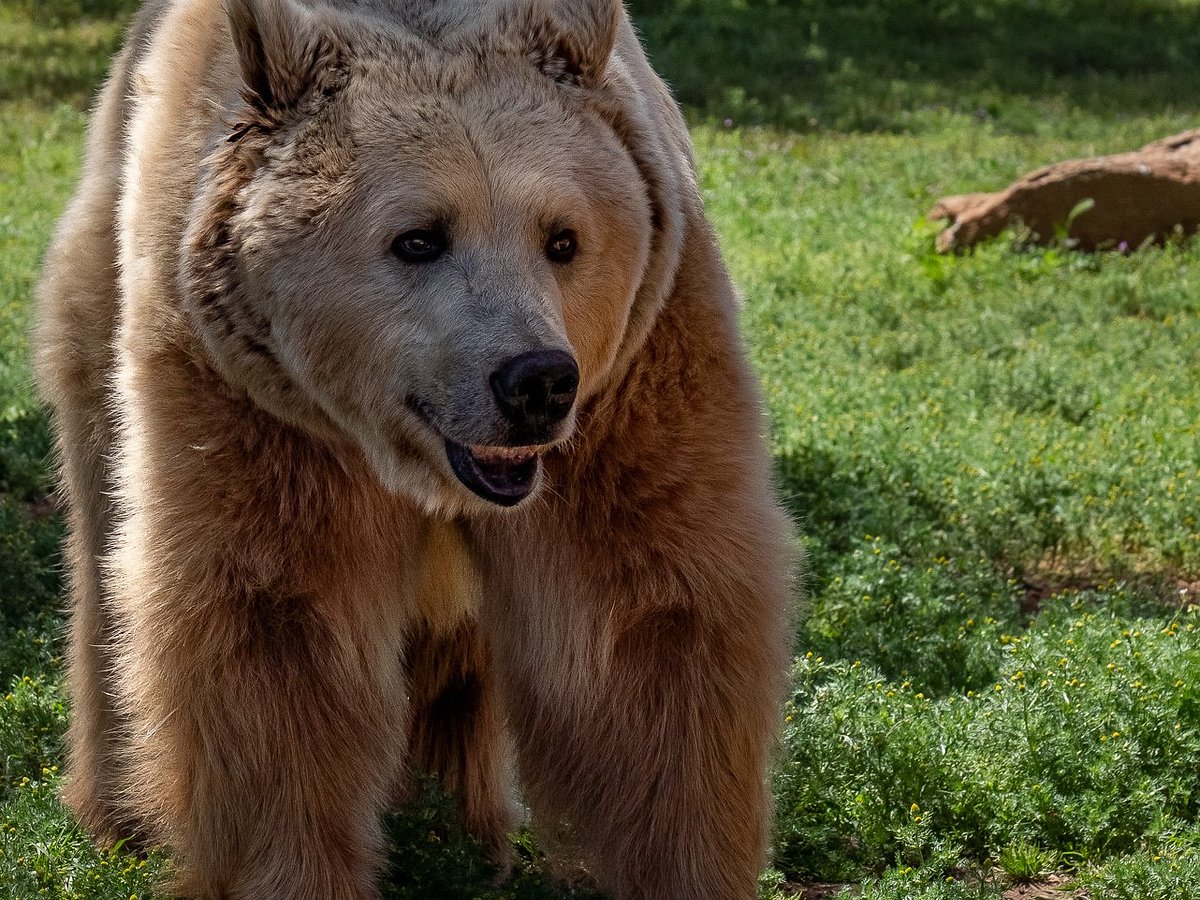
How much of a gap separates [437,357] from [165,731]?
3.44ft

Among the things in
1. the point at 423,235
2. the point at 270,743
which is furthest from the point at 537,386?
the point at 270,743

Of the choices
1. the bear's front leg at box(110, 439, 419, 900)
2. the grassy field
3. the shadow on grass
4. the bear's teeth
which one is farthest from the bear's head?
the shadow on grass

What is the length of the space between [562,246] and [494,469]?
44cm

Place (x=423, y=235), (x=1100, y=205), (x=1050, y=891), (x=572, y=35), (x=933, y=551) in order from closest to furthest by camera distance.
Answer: (x=423, y=235) → (x=572, y=35) → (x=1050, y=891) → (x=933, y=551) → (x=1100, y=205)

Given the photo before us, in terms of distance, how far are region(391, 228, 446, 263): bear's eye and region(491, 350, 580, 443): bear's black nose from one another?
0.95 feet

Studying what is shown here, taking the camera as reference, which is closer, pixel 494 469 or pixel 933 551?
pixel 494 469

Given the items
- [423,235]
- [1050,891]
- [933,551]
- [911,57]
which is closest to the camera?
[423,235]

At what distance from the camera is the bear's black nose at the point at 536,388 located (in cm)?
276

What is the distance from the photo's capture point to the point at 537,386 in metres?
2.77

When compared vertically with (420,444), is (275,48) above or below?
above

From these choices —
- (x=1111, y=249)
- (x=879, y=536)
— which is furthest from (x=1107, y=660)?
(x=1111, y=249)

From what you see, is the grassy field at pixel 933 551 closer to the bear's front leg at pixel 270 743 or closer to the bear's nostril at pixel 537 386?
the bear's front leg at pixel 270 743

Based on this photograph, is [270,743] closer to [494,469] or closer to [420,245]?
[494,469]

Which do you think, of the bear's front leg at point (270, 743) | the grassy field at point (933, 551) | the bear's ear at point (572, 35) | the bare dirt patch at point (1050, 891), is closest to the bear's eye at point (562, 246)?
the bear's ear at point (572, 35)
